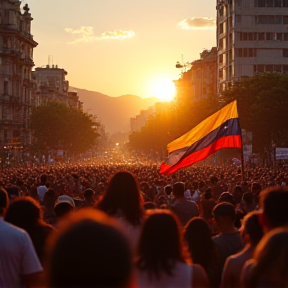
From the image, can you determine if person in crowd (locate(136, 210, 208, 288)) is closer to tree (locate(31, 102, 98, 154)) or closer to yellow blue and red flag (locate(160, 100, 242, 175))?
yellow blue and red flag (locate(160, 100, 242, 175))

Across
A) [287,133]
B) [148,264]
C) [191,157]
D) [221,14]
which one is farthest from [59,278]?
[221,14]

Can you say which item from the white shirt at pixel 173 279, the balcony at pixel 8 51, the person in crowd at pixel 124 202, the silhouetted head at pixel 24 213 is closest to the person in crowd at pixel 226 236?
the person in crowd at pixel 124 202

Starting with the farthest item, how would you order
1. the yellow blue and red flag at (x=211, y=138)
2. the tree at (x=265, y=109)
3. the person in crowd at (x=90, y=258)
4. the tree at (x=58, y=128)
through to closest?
the tree at (x=58, y=128) < the tree at (x=265, y=109) < the yellow blue and red flag at (x=211, y=138) < the person in crowd at (x=90, y=258)

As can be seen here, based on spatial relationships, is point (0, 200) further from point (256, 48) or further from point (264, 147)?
point (256, 48)

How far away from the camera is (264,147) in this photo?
227 feet

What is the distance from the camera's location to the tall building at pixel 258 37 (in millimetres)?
94750

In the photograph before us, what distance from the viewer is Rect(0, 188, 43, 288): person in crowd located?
5.86 metres

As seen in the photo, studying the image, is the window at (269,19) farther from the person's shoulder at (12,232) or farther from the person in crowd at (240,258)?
the person's shoulder at (12,232)

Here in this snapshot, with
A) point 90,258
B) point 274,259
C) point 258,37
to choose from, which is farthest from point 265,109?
point 90,258

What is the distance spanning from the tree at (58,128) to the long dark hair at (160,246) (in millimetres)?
98511

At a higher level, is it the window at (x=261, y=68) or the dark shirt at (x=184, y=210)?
the window at (x=261, y=68)

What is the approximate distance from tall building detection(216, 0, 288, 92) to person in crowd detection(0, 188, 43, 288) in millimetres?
90659

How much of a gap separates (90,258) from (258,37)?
94709 millimetres

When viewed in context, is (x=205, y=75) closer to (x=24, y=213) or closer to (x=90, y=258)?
(x=24, y=213)
